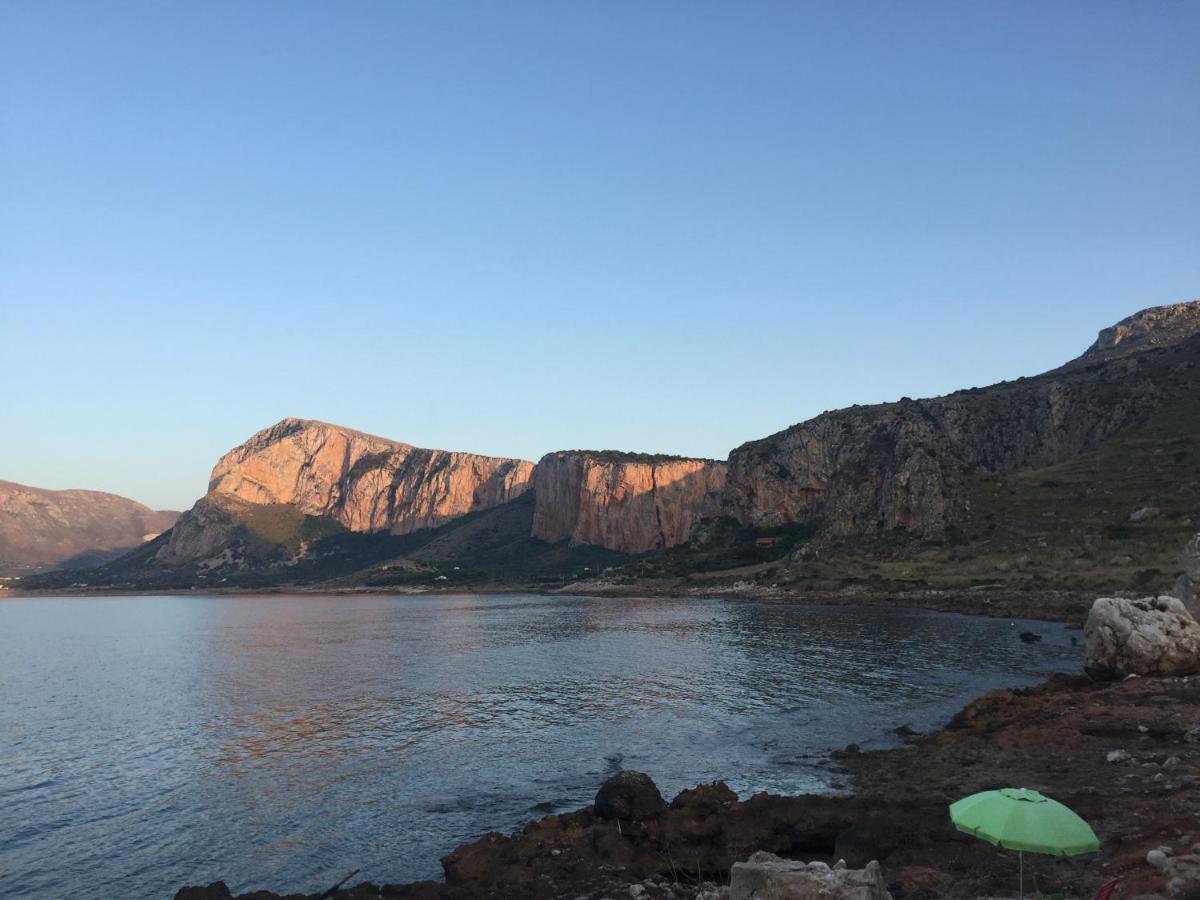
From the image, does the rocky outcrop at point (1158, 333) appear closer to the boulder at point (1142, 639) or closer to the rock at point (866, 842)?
the boulder at point (1142, 639)

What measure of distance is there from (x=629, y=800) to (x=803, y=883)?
34.5 feet

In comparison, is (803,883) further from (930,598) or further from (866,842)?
(930,598)

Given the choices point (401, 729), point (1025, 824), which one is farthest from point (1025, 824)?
point (401, 729)

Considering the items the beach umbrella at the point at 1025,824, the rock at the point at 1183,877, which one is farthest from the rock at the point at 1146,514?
the beach umbrella at the point at 1025,824

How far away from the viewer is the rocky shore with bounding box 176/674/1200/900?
1457cm

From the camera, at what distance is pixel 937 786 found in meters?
21.8

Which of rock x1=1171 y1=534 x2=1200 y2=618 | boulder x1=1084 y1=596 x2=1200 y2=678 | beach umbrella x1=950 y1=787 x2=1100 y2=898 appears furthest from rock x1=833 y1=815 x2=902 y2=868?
rock x1=1171 y1=534 x2=1200 y2=618

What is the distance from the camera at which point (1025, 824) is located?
10.4m

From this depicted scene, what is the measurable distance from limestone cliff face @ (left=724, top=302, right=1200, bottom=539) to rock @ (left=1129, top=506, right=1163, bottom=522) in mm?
23513

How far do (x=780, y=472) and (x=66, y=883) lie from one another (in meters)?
153

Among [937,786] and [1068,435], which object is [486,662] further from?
[1068,435]

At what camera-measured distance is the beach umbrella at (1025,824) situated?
392 inches

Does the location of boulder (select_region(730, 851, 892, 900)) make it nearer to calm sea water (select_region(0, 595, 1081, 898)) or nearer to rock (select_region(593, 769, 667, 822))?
rock (select_region(593, 769, 667, 822))

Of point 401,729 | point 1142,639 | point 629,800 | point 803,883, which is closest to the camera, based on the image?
point 803,883
